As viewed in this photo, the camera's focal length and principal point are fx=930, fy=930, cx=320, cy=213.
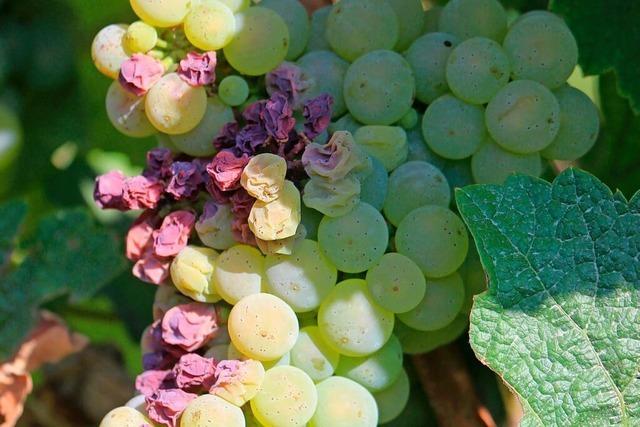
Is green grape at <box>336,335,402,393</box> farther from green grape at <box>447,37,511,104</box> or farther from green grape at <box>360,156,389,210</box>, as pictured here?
green grape at <box>447,37,511,104</box>

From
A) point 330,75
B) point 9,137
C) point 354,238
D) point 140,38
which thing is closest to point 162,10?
point 140,38

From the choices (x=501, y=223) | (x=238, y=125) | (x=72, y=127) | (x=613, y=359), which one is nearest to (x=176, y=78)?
(x=238, y=125)

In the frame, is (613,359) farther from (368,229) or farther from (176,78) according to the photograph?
(176,78)

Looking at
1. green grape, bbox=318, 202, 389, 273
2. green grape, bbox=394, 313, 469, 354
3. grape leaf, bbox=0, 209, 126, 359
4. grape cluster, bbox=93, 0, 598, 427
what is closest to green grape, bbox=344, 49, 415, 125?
grape cluster, bbox=93, 0, 598, 427

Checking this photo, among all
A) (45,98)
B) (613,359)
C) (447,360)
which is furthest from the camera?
(45,98)

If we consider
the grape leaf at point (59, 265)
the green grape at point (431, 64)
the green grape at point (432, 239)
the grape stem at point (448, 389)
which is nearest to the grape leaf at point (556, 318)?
the green grape at point (432, 239)

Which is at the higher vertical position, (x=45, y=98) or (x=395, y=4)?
(x=395, y=4)
